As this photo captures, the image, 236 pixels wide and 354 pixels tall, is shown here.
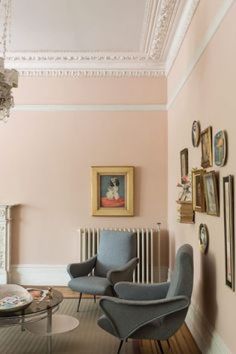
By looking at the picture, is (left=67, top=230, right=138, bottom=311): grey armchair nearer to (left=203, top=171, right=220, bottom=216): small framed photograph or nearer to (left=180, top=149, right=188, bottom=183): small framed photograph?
(left=180, top=149, right=188, bottom=183): small framed photograph

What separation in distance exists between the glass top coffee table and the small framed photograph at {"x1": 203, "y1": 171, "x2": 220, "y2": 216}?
1.61 m

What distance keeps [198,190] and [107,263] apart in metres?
1.93

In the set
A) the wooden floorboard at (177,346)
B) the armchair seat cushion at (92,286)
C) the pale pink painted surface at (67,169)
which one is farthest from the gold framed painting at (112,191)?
the wooden floorboard at (177,346)

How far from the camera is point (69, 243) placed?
5.53 meters

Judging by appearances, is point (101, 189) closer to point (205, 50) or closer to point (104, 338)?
point (104, 338)

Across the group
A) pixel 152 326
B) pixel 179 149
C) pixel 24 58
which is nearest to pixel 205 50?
pixel 179 149

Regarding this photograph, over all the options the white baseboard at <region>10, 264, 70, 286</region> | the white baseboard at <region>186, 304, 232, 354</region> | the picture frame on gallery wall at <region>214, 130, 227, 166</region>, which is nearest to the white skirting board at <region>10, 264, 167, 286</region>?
the white baseboard at <region>10, 264, 70, 286</region>

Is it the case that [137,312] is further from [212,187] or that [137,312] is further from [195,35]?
[195,35]

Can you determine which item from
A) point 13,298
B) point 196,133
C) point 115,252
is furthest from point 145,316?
point 115,252

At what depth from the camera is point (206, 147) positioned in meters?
3.18

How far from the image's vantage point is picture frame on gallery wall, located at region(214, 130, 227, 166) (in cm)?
265

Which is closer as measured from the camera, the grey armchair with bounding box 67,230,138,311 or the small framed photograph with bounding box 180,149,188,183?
A: the small framed photograph with bounding box 180,149,188,183

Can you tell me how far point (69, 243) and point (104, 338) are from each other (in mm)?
2183

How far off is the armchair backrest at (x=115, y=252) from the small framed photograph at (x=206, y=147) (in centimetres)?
183
